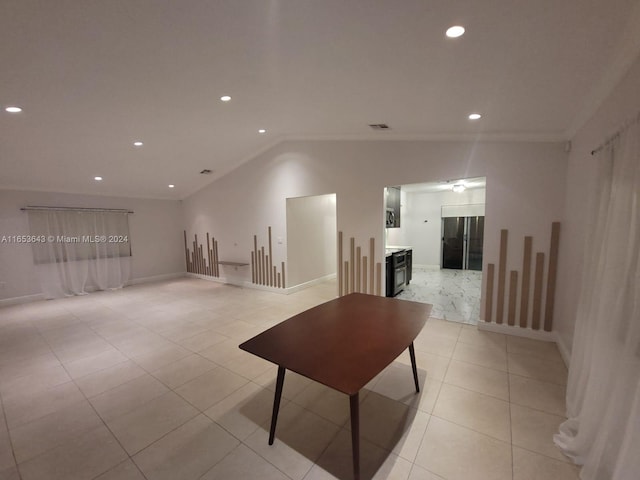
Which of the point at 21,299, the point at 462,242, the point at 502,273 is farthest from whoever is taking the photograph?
the point at 462,242

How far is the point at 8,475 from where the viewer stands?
1.59 metres

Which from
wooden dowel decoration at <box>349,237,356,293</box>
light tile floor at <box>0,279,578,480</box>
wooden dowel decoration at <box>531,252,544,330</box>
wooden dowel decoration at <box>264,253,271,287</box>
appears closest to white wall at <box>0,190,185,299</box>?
light tile floor at <box>0,279,578,480</box>

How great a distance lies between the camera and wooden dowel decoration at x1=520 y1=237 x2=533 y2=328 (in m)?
3.20

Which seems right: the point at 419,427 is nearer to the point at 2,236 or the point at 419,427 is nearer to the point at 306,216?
the point at 306,216

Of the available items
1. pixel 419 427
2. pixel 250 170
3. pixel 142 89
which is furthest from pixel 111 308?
pixel 419 427

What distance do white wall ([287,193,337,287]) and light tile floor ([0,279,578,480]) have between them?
7.35ft

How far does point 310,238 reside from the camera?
6.04m

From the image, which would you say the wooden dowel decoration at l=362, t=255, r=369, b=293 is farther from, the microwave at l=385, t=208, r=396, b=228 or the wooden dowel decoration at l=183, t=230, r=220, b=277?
the wooden dowel decoration at l=183, t=230, r=220, b=277

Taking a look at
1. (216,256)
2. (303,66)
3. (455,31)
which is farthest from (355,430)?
(216,256)

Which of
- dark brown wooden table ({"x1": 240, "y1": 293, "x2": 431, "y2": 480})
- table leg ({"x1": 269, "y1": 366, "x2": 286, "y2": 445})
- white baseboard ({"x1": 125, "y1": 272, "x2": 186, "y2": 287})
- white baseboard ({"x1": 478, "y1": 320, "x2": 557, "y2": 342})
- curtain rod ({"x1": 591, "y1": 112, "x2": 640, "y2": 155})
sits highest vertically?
curtain rod ({"x1": 591, "y1": 112, "x2": 640, "y2": 155})

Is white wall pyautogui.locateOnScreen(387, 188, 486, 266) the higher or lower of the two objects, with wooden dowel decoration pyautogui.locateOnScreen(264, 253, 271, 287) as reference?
higher

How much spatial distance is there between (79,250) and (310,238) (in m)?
5.28

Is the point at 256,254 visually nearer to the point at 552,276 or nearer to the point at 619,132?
the point at 552,276

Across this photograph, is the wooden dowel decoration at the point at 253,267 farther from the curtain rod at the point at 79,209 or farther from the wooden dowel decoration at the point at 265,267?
the curtain rod at the point at 79,209
